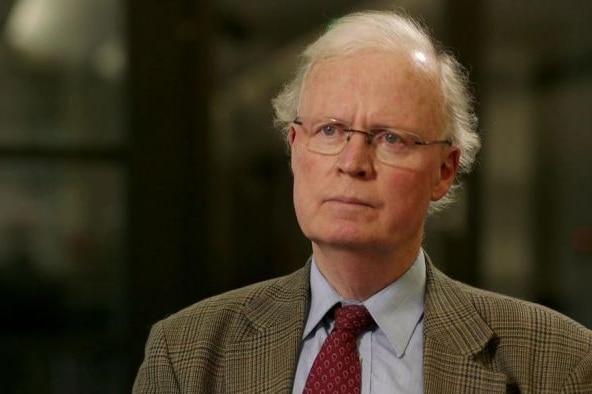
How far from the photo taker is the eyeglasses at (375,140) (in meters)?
1.60

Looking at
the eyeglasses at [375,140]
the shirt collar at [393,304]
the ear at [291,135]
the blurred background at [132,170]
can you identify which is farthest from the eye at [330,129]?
the blurred background at [132,170]

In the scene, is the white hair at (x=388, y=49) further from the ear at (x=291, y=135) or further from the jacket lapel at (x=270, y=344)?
the jacket lapel at (x=270, y=344)

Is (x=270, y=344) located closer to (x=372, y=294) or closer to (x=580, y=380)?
(x=372, y=294)

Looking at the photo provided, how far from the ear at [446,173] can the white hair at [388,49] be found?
19 mm

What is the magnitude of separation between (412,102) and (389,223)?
19 centimetres

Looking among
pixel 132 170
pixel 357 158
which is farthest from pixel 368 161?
pixel 132 170

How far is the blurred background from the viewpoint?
9.69ft

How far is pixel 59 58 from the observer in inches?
117

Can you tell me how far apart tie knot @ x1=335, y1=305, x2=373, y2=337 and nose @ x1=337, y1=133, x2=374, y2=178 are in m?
0.23

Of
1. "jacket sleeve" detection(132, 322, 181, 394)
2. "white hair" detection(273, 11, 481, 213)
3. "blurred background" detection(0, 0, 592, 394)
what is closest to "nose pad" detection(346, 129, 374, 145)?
"white hair" detection(273, 11, 481, 213)

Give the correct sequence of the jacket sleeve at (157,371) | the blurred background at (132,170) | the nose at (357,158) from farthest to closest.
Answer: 1. the blurred background at (132,170)
2. the jacket sleeve at (157,371)
3. the nose at (357,158)

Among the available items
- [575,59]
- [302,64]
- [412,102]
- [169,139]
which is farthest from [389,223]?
[575,59]

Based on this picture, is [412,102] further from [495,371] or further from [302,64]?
[495,371]

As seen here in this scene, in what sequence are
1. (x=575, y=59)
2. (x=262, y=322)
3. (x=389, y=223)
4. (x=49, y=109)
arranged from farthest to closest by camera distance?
(x=575, y=59)
(x=49, y=109)
(x=262, y=322)
(x=389, y=223)
